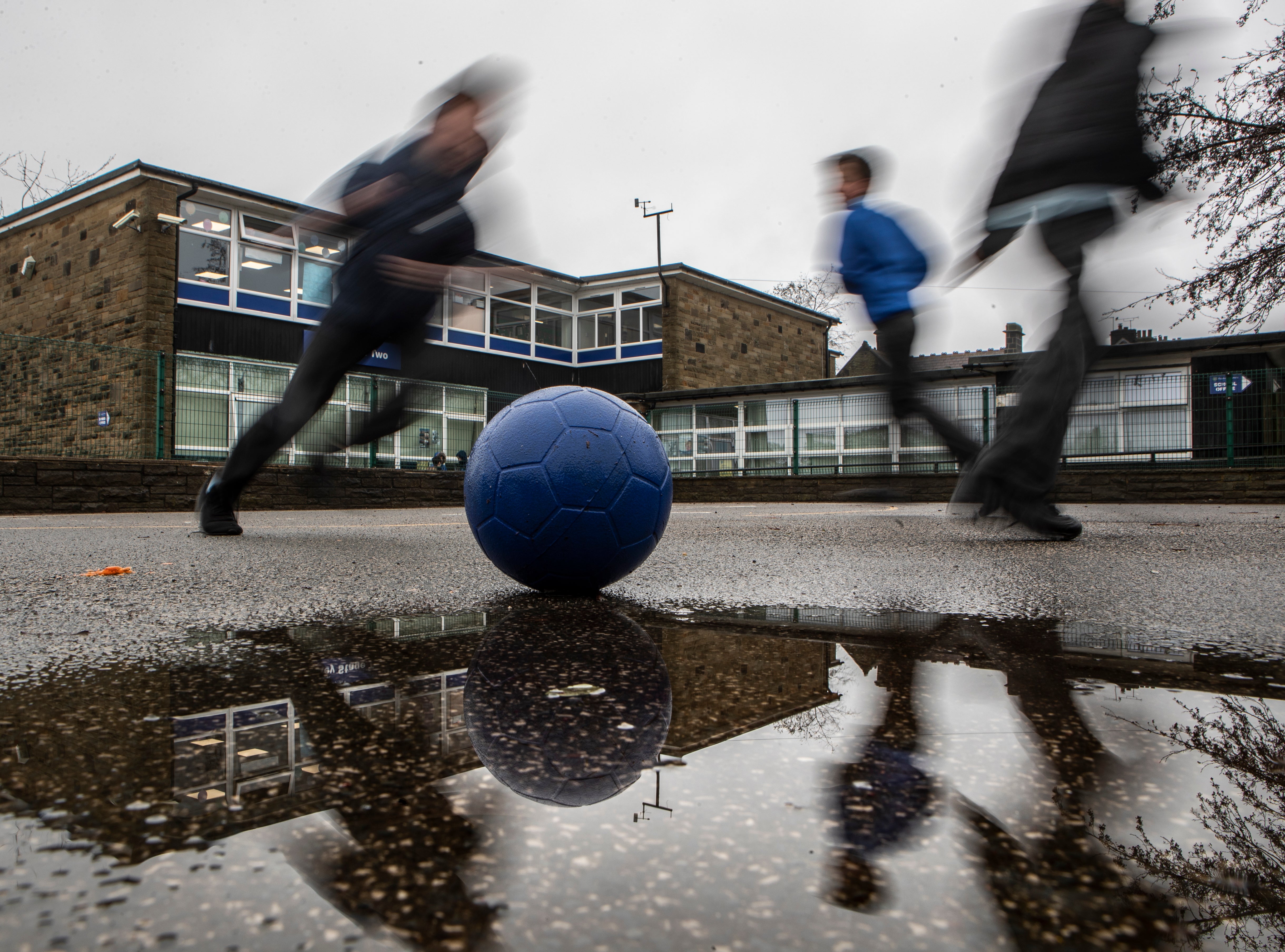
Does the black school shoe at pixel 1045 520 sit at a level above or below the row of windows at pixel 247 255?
below

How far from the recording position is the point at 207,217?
21.1 meters

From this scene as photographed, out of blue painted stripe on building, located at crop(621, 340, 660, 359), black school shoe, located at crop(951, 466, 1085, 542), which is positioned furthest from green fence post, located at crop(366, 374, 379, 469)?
blue painted stripe on building, located at crop(621, 340, 660, 359)

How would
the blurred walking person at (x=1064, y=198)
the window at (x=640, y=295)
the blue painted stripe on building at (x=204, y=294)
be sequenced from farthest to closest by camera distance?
the window at (x=640, y=295) → the blue painted stripe on building at (x=204, y=294) → the blurred walking person at (x=1064, y=198)

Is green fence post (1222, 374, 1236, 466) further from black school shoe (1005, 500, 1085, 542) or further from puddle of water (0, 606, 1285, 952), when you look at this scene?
puddle of water (0, 606, 1285, 952)

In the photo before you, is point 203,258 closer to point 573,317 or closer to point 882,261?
point 573,317

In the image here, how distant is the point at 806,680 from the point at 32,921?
125cm

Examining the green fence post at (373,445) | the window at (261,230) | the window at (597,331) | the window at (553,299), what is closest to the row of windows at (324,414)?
the green fence post at (373,445)

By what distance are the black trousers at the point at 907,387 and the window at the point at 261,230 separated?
1997cm

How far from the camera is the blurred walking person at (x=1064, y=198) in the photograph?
3996 millimetres

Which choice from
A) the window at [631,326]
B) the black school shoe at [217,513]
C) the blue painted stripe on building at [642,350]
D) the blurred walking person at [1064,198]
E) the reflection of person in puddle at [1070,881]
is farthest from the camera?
the window at [631,326]

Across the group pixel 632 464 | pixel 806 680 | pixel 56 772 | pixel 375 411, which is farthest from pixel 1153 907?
pixel 375 411

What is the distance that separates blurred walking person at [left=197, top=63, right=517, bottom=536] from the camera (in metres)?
4.25

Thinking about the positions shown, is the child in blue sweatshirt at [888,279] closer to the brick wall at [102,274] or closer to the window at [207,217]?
the brick wall at [102,274]

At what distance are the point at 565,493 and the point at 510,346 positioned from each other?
26.9 metres
